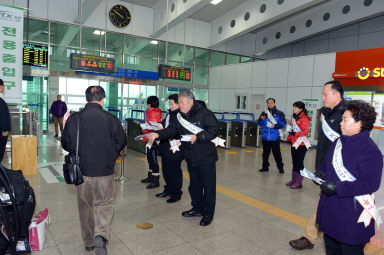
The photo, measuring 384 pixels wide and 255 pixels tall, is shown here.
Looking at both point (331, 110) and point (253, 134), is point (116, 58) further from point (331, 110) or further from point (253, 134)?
point (331, 110)

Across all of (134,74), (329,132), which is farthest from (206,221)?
(134,74)

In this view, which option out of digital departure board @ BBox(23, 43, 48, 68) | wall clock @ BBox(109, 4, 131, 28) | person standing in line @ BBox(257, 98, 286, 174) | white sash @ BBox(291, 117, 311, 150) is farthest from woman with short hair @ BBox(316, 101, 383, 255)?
wall clock @ BBox(109, 4, 131, 28)

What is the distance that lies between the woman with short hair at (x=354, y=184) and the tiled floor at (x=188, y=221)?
4.03 ft

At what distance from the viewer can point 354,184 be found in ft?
5.32

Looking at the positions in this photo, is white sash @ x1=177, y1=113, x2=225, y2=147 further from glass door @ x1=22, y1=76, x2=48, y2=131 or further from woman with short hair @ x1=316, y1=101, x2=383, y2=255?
glass door @ x1=22, y1=76, x2=48, y2=131

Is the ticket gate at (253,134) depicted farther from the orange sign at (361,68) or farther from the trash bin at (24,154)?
the trash bin at (24,154)

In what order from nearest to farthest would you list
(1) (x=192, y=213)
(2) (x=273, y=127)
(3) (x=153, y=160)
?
(1) (x=192, y=213) → (3) (x=153, y=160) → (2) (x=273, y=127)

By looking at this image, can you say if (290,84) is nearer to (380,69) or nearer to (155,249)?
(380,69)

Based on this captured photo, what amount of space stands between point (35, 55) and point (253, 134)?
27.4 feet

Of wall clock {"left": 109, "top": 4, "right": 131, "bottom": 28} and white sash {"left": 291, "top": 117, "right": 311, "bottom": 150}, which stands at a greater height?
wall clock {"left": 109, "top": 4, "right": 131, "bottom": 28}

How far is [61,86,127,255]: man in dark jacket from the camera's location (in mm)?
2438

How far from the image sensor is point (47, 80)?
11391 millimetres

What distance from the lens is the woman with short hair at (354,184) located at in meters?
1.63

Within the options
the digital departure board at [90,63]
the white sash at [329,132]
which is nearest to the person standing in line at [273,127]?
the white sash at [329,132]
